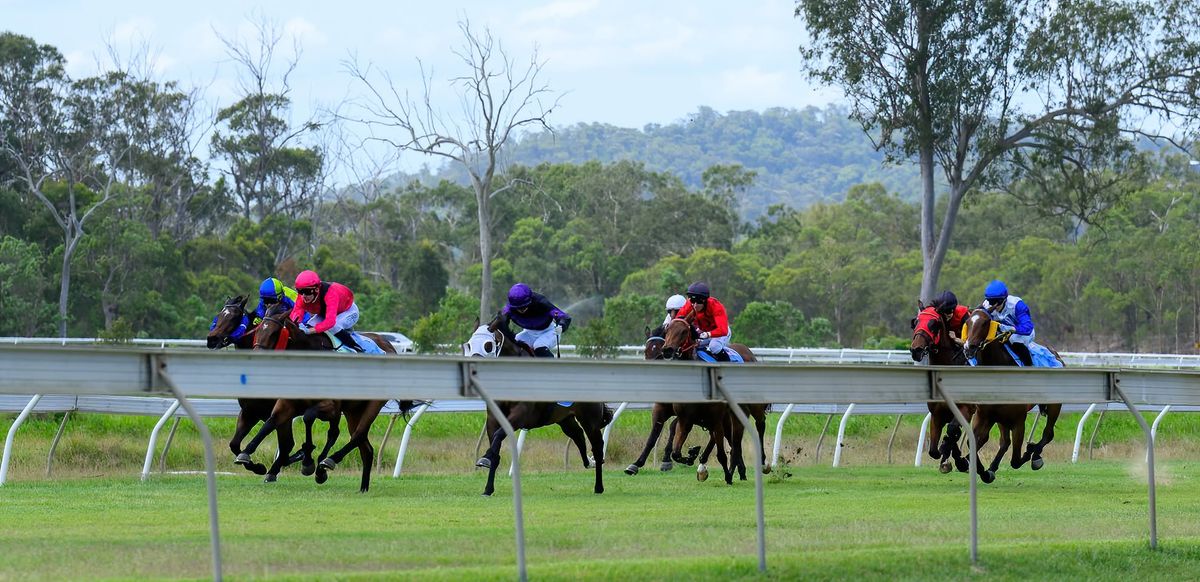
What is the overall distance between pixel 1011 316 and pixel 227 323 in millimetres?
7223

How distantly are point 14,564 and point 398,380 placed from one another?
6.13 feet

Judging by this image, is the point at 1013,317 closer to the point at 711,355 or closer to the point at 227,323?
the point at 711,355

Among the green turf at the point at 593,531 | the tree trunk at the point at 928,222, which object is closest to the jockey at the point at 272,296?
the green turf at the point at 593,531

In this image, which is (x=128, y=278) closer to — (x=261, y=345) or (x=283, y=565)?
(x=261, y=345)

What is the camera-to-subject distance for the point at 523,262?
6378cm

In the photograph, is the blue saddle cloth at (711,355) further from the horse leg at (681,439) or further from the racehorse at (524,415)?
the racehorse at (524,415)

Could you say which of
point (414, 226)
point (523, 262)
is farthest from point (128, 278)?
point (414, 226)

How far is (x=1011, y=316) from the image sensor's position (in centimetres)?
1469

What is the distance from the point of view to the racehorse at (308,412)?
40.5 feet

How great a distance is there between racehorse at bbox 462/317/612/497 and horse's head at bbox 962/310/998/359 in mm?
3254

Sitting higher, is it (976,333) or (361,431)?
(976,333)

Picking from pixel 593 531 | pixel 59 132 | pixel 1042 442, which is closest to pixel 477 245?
pixel 59 132

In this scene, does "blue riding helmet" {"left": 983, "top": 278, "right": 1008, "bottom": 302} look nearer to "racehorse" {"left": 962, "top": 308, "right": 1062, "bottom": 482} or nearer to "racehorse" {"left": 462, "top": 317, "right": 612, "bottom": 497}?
"racehorse" {"left": 962, "top": 308, "right": 1062, "bottom": 482}

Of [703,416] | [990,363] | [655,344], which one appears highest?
[655,344]
